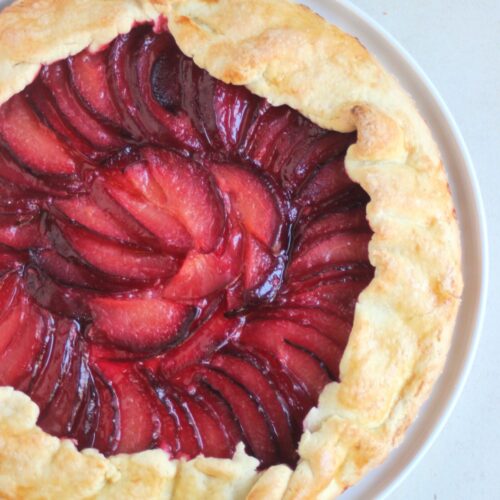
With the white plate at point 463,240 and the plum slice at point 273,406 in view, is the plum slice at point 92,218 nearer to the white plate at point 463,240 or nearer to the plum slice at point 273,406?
the plum slice at point 273,406

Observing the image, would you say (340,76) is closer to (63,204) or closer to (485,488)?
(63,204)

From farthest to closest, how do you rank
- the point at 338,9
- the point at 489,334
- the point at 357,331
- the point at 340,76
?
1. the point at 489,334
2. the point at 338,9
3. the point at 340,76
4. the point at 357,331

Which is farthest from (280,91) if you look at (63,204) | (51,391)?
(51,391)

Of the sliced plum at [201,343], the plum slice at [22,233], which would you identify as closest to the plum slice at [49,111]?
A: the plum slice at [22,233]

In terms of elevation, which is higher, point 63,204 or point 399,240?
point 399,240

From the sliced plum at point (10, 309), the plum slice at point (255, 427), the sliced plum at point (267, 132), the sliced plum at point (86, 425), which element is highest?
the sliced plum at point (267, 132)

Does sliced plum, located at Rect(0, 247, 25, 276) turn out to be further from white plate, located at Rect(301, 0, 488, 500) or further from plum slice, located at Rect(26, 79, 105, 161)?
white plate, located at Rect(301, 0, 488, 500)

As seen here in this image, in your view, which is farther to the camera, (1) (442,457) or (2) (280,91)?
(1) (442,457)

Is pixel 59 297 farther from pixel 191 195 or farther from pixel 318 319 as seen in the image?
pixel 318 319
